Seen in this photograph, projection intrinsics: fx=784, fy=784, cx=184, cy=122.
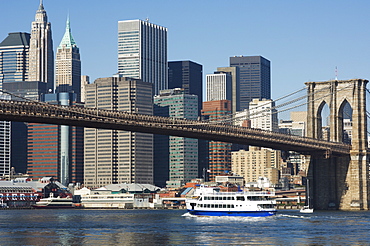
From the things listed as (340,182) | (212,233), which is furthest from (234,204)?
(340,182)

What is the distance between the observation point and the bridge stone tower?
12331 cm

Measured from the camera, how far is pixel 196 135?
358ft

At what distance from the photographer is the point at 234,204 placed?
321ft

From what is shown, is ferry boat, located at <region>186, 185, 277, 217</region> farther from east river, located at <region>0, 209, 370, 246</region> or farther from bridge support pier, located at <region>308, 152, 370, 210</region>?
bridge support pier, located at <region>308, 152, 370, 210</region>

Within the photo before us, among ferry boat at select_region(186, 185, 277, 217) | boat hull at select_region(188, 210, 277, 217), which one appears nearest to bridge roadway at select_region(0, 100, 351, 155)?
ferry boat at select_region(186, 185, 277, 217)

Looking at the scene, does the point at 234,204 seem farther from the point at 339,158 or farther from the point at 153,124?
the point at 339,158

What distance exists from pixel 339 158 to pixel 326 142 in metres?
7.08

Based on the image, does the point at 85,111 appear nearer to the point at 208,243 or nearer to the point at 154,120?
the point at 154,120

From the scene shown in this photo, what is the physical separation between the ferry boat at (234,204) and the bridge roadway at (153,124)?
35.4 ft

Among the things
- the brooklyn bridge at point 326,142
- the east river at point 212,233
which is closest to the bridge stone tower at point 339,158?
the brooklyn bridge at point 326,142

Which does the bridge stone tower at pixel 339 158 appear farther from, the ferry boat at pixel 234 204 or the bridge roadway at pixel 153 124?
the ferry boat at pixel 234 204

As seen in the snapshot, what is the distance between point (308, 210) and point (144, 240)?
55545 millimetres

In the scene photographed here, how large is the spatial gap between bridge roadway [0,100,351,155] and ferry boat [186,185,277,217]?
10784 mm

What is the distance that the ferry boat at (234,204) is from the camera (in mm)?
97438
